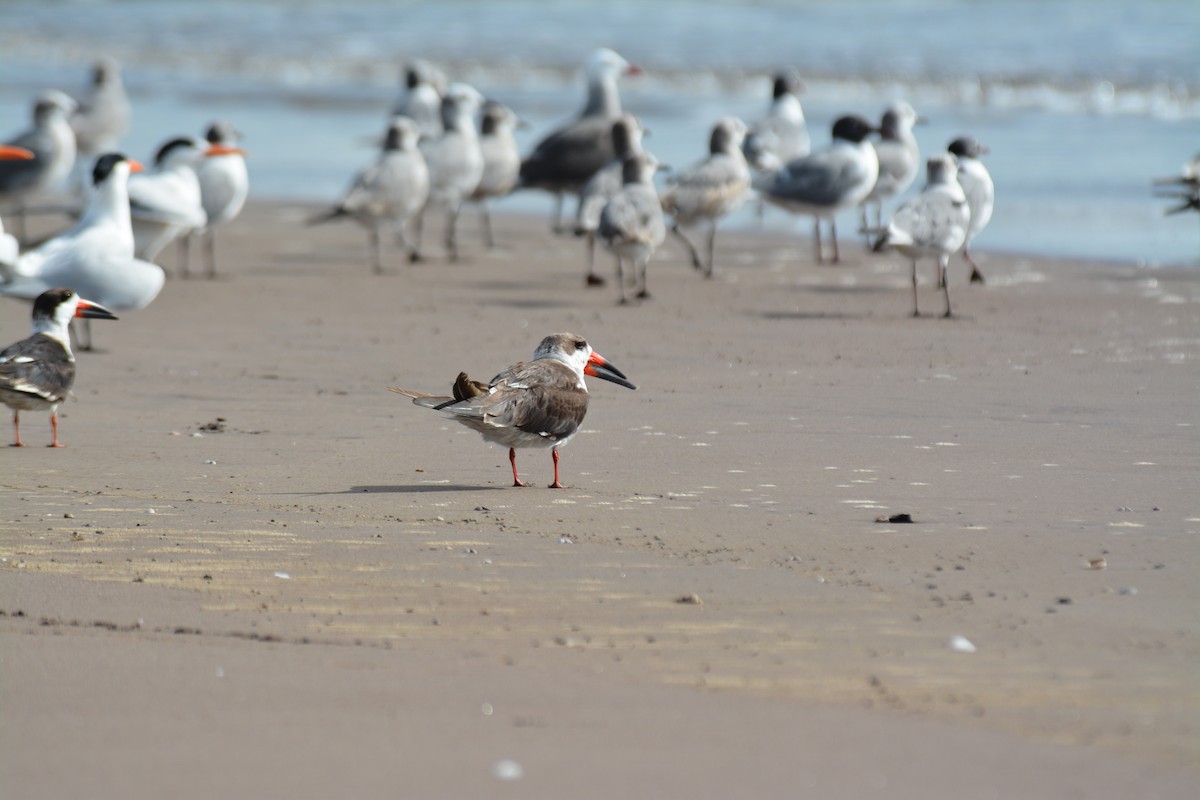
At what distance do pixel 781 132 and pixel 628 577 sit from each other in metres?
11.8

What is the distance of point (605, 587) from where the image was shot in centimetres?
491

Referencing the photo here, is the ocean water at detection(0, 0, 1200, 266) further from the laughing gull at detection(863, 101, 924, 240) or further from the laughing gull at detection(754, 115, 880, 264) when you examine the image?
the laughing gull at detection(754, 115, 880, 264)

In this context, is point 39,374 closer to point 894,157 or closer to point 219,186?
point 219,186

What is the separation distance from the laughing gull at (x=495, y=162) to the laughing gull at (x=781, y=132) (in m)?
2.15

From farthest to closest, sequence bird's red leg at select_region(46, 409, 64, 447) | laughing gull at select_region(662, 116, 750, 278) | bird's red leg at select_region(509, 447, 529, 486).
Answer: laughing gull at select_region(662, 116, 750, 278)
bird's red leg at select_region(46, 409, 64, 447)
bird's red leg at select_region(509, 447, 529, 486)

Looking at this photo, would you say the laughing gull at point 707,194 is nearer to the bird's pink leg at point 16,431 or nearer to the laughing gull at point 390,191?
the laughing gull at point 390,191

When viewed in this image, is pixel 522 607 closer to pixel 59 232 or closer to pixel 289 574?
pixel 289 574

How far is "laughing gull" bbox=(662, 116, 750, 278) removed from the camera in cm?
1280

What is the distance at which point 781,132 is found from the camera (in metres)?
16.3

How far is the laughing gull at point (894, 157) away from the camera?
47.2 ft

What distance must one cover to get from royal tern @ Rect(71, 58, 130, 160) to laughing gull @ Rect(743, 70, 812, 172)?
268 inches

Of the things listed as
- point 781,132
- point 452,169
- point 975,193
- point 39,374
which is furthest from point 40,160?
point 39,374

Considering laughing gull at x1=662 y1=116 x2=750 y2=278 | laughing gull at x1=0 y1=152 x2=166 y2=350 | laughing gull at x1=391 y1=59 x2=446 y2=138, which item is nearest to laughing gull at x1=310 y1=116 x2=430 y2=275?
laughing gull at x1=662 y1=116 x2=750 y2=278

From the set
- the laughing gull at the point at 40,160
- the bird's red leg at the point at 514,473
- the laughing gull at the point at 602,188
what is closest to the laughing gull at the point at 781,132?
the laughing gull at the point at 602,188
